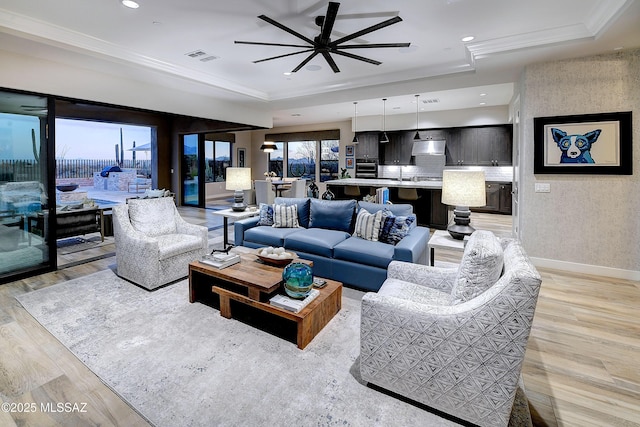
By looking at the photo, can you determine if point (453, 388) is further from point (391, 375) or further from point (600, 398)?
point (600, 398)

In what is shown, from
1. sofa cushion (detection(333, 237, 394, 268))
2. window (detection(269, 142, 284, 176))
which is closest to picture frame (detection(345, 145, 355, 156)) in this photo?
window (detection(269, 142, 284, 176))

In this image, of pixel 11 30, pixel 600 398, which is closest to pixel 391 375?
pixel 600 398

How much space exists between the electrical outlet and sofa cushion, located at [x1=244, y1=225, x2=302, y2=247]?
3.25 meters

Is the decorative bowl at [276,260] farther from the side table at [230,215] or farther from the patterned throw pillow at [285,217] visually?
the side table at [230,215]

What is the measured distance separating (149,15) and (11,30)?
142cm

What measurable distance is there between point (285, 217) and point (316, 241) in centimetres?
85

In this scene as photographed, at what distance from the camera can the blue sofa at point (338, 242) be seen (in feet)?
10.9

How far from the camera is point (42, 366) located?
2160 mm

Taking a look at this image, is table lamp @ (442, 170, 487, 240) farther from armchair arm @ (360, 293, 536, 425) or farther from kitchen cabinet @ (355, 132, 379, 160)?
kitchen cabinet @ (355, 132, 379, 160)

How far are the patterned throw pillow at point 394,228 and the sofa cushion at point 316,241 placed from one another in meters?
0.52

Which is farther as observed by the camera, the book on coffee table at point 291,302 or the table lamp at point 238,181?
the table lamp at point 238,181

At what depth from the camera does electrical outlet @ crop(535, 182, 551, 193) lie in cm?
422

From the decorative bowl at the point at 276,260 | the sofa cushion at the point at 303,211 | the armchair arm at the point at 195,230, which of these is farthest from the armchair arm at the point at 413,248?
the armchair arm at the point at 195,230

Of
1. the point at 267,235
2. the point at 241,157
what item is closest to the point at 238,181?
the point at 267,235
